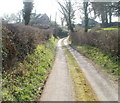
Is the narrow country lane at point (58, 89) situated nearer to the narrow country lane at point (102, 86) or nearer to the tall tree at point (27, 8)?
the narrow country lane at point (102, 86)

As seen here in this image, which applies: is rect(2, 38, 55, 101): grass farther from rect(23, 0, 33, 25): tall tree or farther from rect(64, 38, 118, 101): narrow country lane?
rect(23, 0, 33, 25): tall tree

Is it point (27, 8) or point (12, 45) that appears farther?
point (27, 8)

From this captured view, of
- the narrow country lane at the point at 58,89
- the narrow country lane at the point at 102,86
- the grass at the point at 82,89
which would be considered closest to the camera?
the narrow country lane at the point at 58,89

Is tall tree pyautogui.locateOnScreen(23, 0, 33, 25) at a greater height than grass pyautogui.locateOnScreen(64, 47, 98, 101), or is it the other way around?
tall tree pyautogui.locateOnScreen(23, 0, 33, 25)

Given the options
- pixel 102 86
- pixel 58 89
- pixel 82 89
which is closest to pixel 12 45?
pixel 58 89

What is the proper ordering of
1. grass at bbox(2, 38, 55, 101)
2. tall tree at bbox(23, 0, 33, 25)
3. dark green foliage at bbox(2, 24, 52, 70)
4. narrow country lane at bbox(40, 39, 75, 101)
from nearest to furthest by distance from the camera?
1. grass at bbox(2, 38, 55, 101)
2. narrow country lane at bbox(40, 39, 75, 101)
3. dark green foliage at bbox(2, 24, 52, 70)
4. tall tree at bbox(23, 0, 33, 25)

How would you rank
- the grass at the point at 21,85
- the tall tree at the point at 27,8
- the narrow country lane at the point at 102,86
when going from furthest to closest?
the tall tree at the point at 27,8, the narrow country lane at the point at 102,86, the grass at the point at 21,85

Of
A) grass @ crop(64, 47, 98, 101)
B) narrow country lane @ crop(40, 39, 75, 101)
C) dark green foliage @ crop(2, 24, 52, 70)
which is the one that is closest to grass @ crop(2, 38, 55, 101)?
narrow country lane @ crop(40, 39, 75, 101)

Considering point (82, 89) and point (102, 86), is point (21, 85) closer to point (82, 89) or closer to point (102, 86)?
point (82, 89)

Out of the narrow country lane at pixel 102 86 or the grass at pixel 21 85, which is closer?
the grass at pixel 21 85

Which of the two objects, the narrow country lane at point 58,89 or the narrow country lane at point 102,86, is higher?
the narrow country lane at point 58,89

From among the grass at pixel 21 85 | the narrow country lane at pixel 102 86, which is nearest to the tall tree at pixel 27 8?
the narrow country lane at pixel 102 86

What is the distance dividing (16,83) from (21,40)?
5.51 m

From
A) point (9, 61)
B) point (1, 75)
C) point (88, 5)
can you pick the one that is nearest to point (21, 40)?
point (9, 61)
